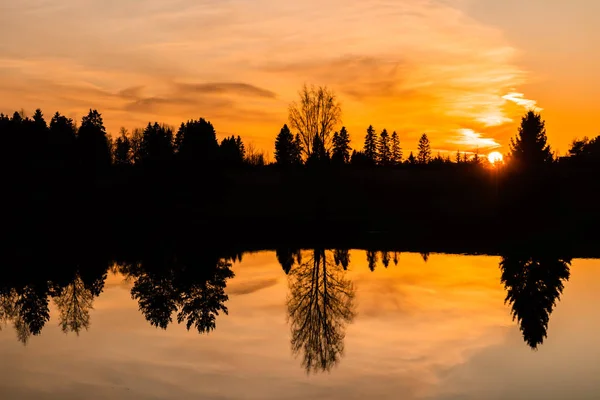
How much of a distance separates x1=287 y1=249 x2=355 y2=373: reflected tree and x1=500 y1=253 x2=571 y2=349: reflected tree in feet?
23.1

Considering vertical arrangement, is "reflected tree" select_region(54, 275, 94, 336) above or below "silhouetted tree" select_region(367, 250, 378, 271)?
below

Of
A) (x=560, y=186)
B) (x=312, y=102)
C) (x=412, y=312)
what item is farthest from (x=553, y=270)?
(x=312, y=102)

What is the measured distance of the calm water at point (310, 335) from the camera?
53.5 feet

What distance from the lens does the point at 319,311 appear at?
90.0 feet

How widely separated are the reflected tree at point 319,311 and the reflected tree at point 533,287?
705cm

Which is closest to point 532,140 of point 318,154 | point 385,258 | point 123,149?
point 318,154

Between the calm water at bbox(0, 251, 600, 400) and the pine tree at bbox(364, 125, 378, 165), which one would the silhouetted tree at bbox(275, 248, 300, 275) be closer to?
the calm water at bbox(0, 251, 600, 400)

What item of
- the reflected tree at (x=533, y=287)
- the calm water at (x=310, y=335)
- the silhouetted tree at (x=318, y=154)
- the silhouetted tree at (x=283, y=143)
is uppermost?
the silhouetted tree at (x=283, y=143)

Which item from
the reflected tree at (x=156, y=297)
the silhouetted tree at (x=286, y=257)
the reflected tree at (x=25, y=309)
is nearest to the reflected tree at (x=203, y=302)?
the reflected tree at (x=156, y=297)

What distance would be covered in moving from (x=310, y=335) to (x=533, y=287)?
45.5 feet

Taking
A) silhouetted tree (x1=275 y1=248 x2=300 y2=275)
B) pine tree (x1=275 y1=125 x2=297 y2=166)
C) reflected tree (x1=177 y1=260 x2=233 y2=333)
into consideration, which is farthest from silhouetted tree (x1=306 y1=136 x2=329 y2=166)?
pine tree (x1=275 y1=125 x2=297 y2=166)

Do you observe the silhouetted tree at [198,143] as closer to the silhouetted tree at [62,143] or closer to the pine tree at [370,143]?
the silhouetted tree at [62,143]

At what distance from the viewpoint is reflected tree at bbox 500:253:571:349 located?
2283cm

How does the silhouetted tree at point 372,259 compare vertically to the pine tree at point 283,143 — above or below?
below
